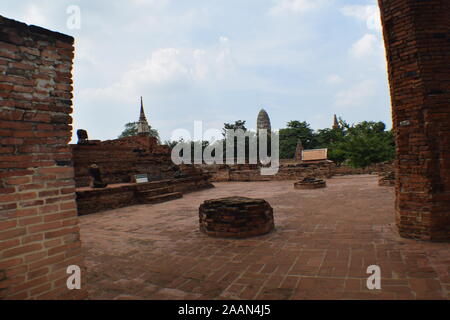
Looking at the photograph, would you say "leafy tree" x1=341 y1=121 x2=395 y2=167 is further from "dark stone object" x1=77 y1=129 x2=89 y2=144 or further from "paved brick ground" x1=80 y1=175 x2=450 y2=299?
"dark stone object" x1=77 y1=129 x2=89 y2=144

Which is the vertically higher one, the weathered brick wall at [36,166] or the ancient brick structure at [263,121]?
Result: the ancient brick structure at [263,121]

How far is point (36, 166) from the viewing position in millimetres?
2365

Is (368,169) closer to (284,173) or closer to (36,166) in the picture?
(284,173)

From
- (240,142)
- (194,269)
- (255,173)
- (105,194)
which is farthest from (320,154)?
(194,269)

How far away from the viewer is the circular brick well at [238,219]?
5.08m

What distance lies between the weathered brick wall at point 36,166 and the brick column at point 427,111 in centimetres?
485

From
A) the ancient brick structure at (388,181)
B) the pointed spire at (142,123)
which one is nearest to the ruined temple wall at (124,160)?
the ancient brick structure at (388,181)

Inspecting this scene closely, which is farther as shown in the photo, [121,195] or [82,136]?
[82,136]

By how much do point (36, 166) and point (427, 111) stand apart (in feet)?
17.2

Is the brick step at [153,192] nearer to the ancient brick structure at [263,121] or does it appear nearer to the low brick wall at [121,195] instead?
the low brick wall at [121,195]

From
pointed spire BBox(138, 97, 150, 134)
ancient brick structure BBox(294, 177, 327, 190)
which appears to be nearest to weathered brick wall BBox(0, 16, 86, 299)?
ancient brick structure BBox(294, 177, 327, 190)

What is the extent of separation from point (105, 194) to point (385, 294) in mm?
8840

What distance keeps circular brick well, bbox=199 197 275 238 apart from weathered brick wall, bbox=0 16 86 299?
2.90 metres

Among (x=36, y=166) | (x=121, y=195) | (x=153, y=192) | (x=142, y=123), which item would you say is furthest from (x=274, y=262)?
(x=142, y=123)
